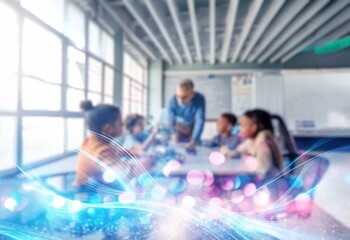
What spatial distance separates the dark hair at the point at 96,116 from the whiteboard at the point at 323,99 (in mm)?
363

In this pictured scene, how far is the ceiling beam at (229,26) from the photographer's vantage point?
1.75 m

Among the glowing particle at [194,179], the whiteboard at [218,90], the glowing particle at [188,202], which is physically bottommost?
the glowing particle at [194,179]

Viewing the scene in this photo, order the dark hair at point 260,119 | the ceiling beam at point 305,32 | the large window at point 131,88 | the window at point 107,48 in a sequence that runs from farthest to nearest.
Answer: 1. the ceiling beam at point 305,32
2. the dark hair at point 260,119
3. the large window at point 131,88
4. the window at point 107,48

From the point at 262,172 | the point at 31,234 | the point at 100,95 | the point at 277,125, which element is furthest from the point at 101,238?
the point at 277,125

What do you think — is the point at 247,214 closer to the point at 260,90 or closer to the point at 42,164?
the point at 42,164

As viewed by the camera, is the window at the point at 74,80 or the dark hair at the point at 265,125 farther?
the dark hair at the point at 265,125

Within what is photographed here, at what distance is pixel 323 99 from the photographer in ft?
1.72

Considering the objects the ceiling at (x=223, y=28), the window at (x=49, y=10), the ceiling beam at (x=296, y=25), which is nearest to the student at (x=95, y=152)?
the window at (x=49, y=10)

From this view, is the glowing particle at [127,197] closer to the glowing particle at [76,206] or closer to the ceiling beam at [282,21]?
the glowing particle at [76,206]

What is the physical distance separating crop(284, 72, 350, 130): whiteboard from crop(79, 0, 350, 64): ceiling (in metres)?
0.24

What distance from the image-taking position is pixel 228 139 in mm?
1566

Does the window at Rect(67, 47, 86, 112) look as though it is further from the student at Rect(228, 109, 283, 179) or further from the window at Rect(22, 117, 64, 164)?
the student at Rect(228, 109, 283, 179)

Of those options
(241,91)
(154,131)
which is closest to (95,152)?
(154,131)

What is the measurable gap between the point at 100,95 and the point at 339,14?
26.0 inches
